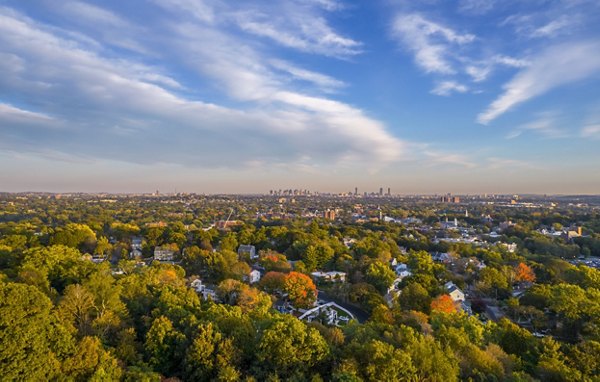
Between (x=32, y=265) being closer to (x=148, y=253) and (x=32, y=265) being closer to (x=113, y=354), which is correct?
(x=113, y=354)

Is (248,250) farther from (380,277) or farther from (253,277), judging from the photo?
(380,277)

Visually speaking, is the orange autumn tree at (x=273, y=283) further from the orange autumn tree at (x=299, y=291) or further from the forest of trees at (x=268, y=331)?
the orange autumn tree at (x=299, y=291)

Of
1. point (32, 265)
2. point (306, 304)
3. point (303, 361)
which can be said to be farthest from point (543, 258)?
point (32, 265)

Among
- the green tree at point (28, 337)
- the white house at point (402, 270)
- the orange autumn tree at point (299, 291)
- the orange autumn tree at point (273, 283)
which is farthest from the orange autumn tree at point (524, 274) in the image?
the green tree at point (28, 337)

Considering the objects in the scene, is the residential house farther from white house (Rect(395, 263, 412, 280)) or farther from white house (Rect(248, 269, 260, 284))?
white house (Rect(395, 263, 412, 280))

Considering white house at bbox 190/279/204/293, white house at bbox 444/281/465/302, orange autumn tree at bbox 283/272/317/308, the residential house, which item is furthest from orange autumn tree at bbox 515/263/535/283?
the residential house

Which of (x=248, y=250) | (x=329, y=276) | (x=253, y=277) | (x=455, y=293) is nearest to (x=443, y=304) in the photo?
(x=455, y=293)
